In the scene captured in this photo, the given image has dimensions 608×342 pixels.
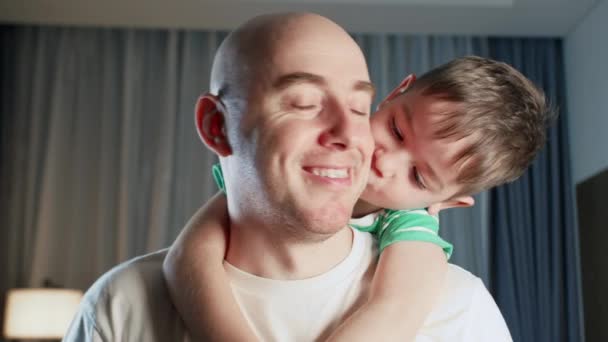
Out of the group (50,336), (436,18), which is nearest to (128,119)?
(50,336)

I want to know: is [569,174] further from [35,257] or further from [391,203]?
[391,203]

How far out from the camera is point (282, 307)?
4.01 ft

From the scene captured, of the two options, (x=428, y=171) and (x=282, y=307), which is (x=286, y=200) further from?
(x=428, y=171)

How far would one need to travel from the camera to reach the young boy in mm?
1306

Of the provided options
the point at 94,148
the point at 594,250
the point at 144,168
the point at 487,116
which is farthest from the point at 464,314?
the point at 94,148

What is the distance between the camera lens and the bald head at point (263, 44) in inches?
48.0

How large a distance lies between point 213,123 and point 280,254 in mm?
253

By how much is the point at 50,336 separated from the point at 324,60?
3535 millimetres

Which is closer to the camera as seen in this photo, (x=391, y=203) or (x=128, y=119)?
(x=391, y=203)

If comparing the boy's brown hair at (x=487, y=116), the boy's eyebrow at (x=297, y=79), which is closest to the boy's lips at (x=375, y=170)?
the boy's brown hair at (x=487, y=116)

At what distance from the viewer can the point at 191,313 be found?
1.19m

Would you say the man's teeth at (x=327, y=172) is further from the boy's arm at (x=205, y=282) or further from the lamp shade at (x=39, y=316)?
the lamp shade at (x=39, y=316)

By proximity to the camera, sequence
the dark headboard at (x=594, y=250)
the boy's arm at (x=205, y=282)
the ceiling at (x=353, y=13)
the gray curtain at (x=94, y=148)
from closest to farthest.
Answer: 1. the boy's arm at (x=205, y=282)
2. the dark headboard at (x=594, y=250)
3. the ceiling at (x=353, y=13)
4. the gray curtain at (x=94, y=148)

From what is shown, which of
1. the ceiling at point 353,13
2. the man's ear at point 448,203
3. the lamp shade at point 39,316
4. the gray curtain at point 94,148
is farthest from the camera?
the gray curtain at point 94,148
